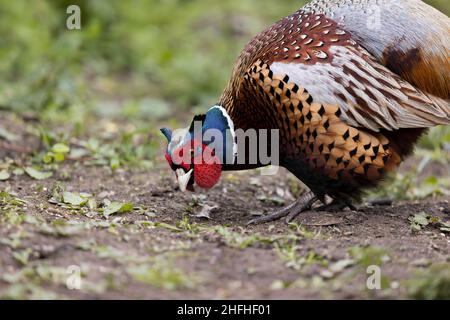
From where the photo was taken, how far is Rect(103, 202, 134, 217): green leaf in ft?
17.9

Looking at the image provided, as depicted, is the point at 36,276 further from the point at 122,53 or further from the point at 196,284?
the point at 122,53

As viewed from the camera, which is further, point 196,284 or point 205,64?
point 205,64

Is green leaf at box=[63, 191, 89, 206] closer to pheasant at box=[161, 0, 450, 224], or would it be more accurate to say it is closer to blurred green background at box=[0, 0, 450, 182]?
pheasant at box=[161, 0, 450, 224]

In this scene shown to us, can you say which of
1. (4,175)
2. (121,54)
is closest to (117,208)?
(4,175)

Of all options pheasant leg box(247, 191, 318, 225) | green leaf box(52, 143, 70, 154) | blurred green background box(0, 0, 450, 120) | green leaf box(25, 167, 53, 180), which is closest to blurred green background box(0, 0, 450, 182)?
blurred green background box(0, 0, 450, 120)

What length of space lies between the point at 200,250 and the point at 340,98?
5.46 feet

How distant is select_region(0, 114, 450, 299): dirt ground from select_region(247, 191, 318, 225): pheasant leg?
0.23 ft

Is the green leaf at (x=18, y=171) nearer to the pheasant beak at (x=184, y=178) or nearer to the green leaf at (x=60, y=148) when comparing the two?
the green leaf at (x=60, y=148)

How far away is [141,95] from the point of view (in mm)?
9852

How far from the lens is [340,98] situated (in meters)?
5.35
